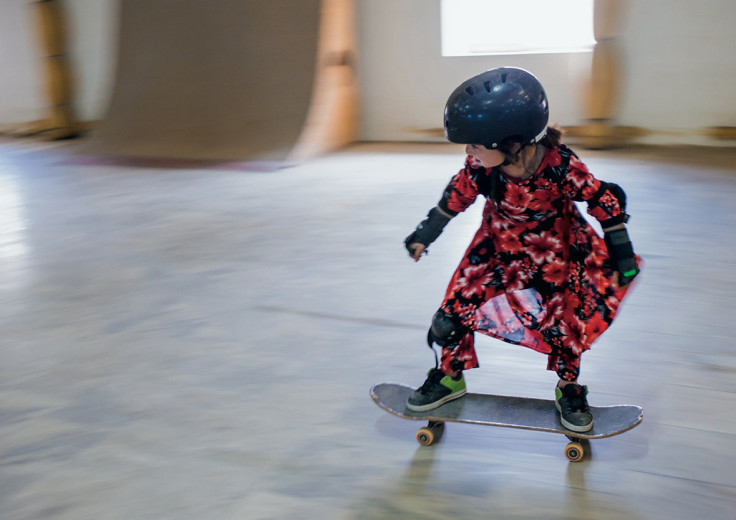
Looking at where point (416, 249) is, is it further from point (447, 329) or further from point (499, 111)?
point (499, 111)

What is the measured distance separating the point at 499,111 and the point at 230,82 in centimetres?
504

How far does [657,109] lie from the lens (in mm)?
5508

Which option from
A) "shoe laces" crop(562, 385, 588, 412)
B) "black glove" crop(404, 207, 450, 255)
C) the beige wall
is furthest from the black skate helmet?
the beige wall

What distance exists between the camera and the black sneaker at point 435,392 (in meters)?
1.78

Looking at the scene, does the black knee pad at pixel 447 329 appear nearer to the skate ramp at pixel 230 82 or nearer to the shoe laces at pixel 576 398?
the shoe laces at pixel 576 398

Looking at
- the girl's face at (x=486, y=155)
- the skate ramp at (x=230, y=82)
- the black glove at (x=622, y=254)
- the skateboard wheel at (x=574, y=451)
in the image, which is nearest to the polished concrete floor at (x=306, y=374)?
the skateboard wheel at (x=574, y=451)

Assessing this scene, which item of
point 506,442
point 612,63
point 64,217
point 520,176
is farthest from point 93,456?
point 612,63

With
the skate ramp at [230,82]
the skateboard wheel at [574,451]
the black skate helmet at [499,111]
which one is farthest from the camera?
the skate ramp at [230,82]

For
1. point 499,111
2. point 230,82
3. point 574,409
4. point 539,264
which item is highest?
point 499,111

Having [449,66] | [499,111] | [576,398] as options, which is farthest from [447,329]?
[449,66]

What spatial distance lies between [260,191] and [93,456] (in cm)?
304

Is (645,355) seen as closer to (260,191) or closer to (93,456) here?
(93,456)

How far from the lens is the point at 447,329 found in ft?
5.56

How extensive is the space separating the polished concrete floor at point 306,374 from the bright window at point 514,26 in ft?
7.62
